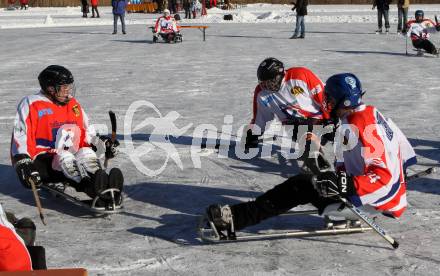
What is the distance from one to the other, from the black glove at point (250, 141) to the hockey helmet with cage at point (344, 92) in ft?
8.92

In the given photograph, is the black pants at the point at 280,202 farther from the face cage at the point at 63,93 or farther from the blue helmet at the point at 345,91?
the face cage at the point at 63,93

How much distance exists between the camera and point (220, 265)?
4.32 meters

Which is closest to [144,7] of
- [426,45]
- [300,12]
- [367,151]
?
[300,12]

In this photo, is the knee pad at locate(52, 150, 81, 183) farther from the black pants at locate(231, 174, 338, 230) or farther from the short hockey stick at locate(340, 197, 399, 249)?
the short hockey stick at locate(340, 197, 399, 249)

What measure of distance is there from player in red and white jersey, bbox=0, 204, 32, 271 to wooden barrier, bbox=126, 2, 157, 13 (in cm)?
4128

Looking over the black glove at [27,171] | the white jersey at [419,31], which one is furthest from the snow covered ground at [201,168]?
the white jersey at [419,31]

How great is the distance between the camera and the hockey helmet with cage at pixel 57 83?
18.6 feet

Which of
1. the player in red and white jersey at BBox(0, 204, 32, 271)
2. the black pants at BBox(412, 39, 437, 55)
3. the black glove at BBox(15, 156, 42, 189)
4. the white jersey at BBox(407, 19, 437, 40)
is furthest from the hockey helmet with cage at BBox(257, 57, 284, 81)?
the white jersey at BBox(407, 19, 437, 40)

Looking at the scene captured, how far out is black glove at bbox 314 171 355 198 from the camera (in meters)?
4.28

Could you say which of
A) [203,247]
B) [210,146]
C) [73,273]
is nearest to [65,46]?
[210,146]

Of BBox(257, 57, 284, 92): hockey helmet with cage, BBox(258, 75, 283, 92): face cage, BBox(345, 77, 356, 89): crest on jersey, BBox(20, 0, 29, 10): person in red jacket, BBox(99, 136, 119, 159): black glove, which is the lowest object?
BBox(99, 136, 119, 159): black glove

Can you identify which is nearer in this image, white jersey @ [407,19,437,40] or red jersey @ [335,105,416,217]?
red jersey @ [335,105,416,217]

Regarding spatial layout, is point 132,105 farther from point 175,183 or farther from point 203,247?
point 203,247

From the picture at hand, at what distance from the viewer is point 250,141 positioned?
7.33 metres
